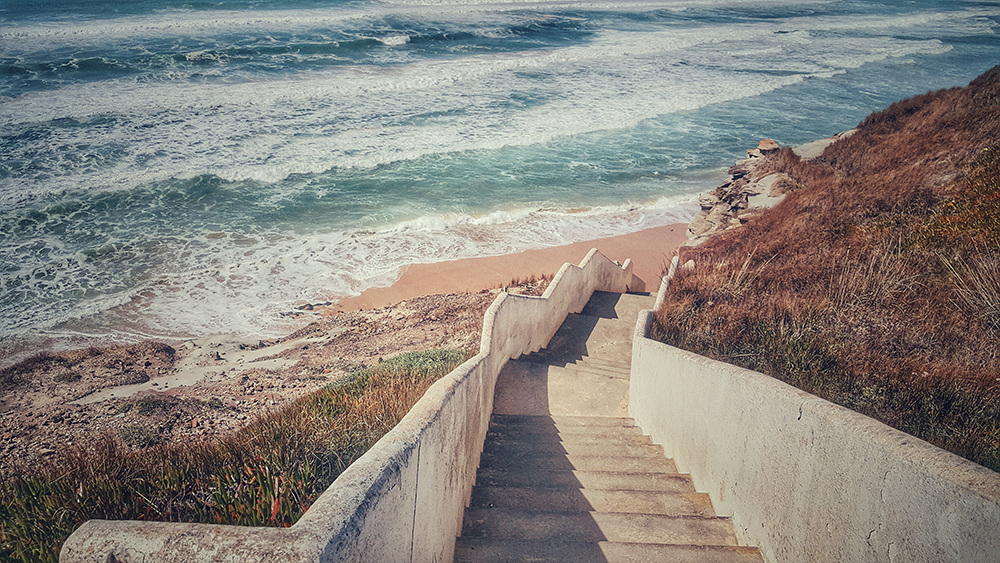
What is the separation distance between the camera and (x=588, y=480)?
5.09 meters

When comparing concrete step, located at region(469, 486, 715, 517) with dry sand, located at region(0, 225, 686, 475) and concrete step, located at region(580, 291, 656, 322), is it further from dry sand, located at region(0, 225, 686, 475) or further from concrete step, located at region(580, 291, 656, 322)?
concrete step, located at region(580, 291, 656, 322)

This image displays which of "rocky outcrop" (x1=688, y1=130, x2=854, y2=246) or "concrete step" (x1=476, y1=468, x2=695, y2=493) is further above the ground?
"rocky outcrop" (x1=688, y1=130, x2=854, y2=246)

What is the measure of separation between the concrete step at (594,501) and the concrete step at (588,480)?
11cm

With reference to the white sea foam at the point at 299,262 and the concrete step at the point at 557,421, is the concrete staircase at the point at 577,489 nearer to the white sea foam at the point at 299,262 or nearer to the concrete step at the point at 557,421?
the concrete step at the point at 557,421

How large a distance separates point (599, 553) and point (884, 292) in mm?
4538

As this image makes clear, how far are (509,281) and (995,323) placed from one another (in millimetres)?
10691

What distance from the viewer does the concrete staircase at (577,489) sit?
12.8 ft

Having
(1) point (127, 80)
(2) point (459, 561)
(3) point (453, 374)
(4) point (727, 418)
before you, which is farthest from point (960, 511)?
(1) point (127, 80)

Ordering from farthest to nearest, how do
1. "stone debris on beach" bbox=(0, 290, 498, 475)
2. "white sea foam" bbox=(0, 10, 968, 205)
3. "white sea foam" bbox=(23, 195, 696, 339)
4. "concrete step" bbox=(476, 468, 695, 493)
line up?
1. "white sea foam" bbox=(0, 10, 968, 205)
2. "white sea foam" bbox=(23, 195, 696, 339)
3. "stone debris on beach" bbox=(0, 290, 498, 475)
4. "concrete step" bbox=(476, 468, 695, 493)

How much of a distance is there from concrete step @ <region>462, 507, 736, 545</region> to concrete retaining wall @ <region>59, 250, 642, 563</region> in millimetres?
327

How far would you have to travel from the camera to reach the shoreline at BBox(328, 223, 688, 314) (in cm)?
1448

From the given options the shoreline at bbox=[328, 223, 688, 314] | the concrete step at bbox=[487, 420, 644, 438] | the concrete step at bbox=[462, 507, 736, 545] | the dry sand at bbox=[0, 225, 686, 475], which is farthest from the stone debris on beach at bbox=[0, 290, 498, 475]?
the concrete step at bbox=[462, 507, 736, 545]

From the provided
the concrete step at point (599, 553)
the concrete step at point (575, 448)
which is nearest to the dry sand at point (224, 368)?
the concrete step at point (575, 448)

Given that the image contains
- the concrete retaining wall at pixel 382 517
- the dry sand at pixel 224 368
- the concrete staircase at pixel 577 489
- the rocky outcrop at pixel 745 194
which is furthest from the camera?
the rocky outcrop at pixel 745 194
